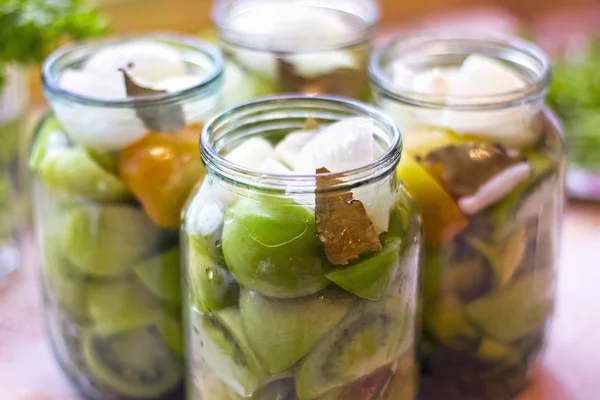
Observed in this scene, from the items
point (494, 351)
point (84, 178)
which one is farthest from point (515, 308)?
point (84, 178)

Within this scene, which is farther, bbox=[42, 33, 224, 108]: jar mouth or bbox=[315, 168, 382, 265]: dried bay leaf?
bbox=[42, 33, 224, 108]: jar mouth

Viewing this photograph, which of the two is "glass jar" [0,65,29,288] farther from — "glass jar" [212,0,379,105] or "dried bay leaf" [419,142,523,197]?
"dried bay leaf" [419,142,523,197]

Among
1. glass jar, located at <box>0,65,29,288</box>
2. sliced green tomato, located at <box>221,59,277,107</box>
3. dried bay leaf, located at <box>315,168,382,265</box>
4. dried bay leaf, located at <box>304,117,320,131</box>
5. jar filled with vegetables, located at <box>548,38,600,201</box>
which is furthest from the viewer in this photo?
jar filled with vegetables, located at <box>548,38,600,201</box>

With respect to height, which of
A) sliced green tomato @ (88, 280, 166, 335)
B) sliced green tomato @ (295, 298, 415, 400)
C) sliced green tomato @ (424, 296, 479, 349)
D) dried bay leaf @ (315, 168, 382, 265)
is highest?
dried bay leaf @ (315, 168, 382, 265)

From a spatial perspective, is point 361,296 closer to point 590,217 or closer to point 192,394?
point 192,394

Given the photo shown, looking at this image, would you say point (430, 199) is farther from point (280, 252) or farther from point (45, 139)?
point (45, 139)

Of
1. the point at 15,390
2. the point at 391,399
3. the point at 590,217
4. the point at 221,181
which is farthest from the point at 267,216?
the point at 590,217

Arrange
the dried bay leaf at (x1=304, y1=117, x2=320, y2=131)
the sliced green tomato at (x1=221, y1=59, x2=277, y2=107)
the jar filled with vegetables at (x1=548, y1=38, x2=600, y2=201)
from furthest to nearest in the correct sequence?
the jar filled with vegetables at (x1=548, y1=38, x2=600, y2=201) < the sliced green tomato at (x1=221, y1=59, x2=277, y2=107) < the dried bay leaf at (x1=304, y1=117, x2=320, y2=131)

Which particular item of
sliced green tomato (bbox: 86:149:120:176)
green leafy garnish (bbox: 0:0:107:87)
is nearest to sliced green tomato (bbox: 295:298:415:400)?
sliced green tomato (bbox: 86:149:120:176)
